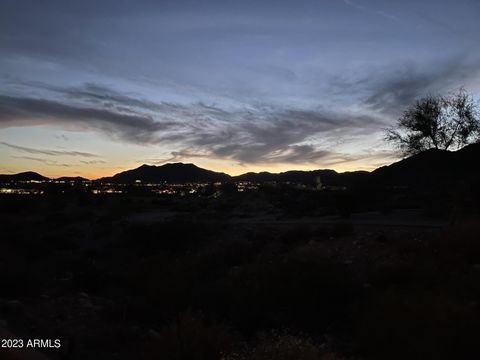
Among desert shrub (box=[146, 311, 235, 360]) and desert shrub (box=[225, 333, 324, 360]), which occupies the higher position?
desert shrub (box=[225, 333, 324, 360])

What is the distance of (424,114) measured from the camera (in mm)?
37750

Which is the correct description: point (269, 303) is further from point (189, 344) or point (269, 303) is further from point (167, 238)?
point (167, 238)

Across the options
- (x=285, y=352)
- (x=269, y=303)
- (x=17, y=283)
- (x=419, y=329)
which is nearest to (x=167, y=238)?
(x=17, y=283)

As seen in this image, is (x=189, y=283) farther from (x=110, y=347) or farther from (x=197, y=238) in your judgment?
(x=197, y=238)

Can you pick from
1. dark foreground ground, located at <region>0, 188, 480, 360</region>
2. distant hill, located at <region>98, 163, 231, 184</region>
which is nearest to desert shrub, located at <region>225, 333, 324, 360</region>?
dark foreground ground, located at <region>0, 188, 480, 360</region>

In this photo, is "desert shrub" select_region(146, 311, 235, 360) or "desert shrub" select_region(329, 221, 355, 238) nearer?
"desert shrub" select_region(146, 311, 235, 360)

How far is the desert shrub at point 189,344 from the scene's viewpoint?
24.5ft

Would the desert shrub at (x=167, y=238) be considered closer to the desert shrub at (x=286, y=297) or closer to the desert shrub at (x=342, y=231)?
the desert shrub at (x=342, y=231)

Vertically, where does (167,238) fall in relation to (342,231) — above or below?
below

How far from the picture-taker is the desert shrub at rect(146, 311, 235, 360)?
7.46 meters

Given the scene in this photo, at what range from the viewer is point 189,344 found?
7566mm

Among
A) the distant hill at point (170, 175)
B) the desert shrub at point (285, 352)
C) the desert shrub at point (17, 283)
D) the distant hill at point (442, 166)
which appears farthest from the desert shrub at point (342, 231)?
the distant hill at point (170, 175)

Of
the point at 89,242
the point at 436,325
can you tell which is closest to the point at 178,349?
the point at 436,325

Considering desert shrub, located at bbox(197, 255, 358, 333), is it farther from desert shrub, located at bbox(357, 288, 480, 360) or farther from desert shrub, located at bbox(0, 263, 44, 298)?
desert shrub, located at bbox(0, 263, 44, 298)
